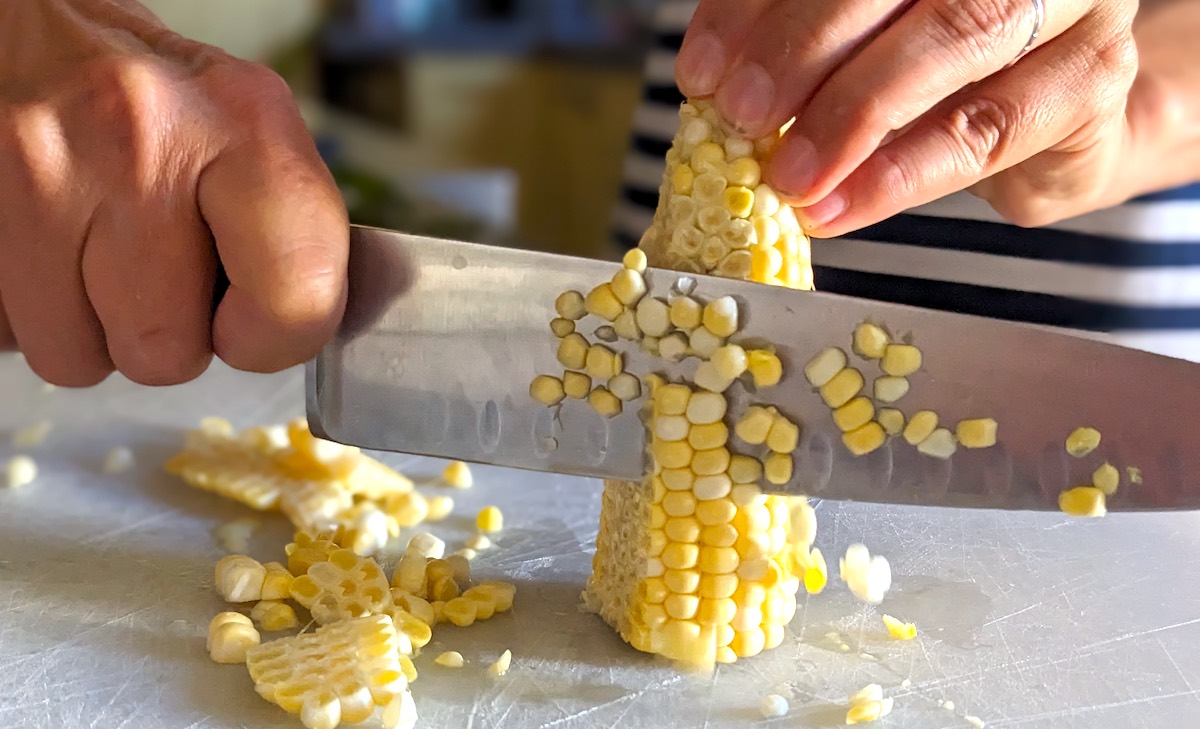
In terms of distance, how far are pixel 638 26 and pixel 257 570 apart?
8.26ft

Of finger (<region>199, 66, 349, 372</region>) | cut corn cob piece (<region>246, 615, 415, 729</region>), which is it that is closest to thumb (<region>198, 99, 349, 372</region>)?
finger (<region>199, 66, 349, 372</region>)

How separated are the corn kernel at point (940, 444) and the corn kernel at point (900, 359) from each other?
52 mm

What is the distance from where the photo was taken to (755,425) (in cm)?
77

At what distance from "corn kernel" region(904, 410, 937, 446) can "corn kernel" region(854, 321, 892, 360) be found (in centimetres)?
5

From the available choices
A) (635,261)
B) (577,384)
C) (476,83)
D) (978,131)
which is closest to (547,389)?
(577,384)

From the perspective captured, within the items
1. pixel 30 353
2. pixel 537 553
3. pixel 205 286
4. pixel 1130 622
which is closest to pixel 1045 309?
pixel 1130 622

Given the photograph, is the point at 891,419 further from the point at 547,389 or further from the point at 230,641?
the point at 230,641

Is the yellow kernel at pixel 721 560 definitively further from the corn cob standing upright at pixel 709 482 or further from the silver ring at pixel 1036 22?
the silver ring at pixel 1036 22

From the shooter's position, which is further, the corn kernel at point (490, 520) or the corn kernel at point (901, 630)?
the corn kernel at point (490, 520)

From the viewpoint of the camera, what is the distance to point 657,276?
0.76 meters

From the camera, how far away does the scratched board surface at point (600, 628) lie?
2.49ft

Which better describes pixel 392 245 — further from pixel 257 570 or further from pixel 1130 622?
pixel 1130 622

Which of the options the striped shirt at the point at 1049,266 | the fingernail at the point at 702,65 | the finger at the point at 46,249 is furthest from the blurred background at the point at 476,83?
the fingernail at the point at 702,65

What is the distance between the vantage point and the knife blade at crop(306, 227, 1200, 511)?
2.54ft
